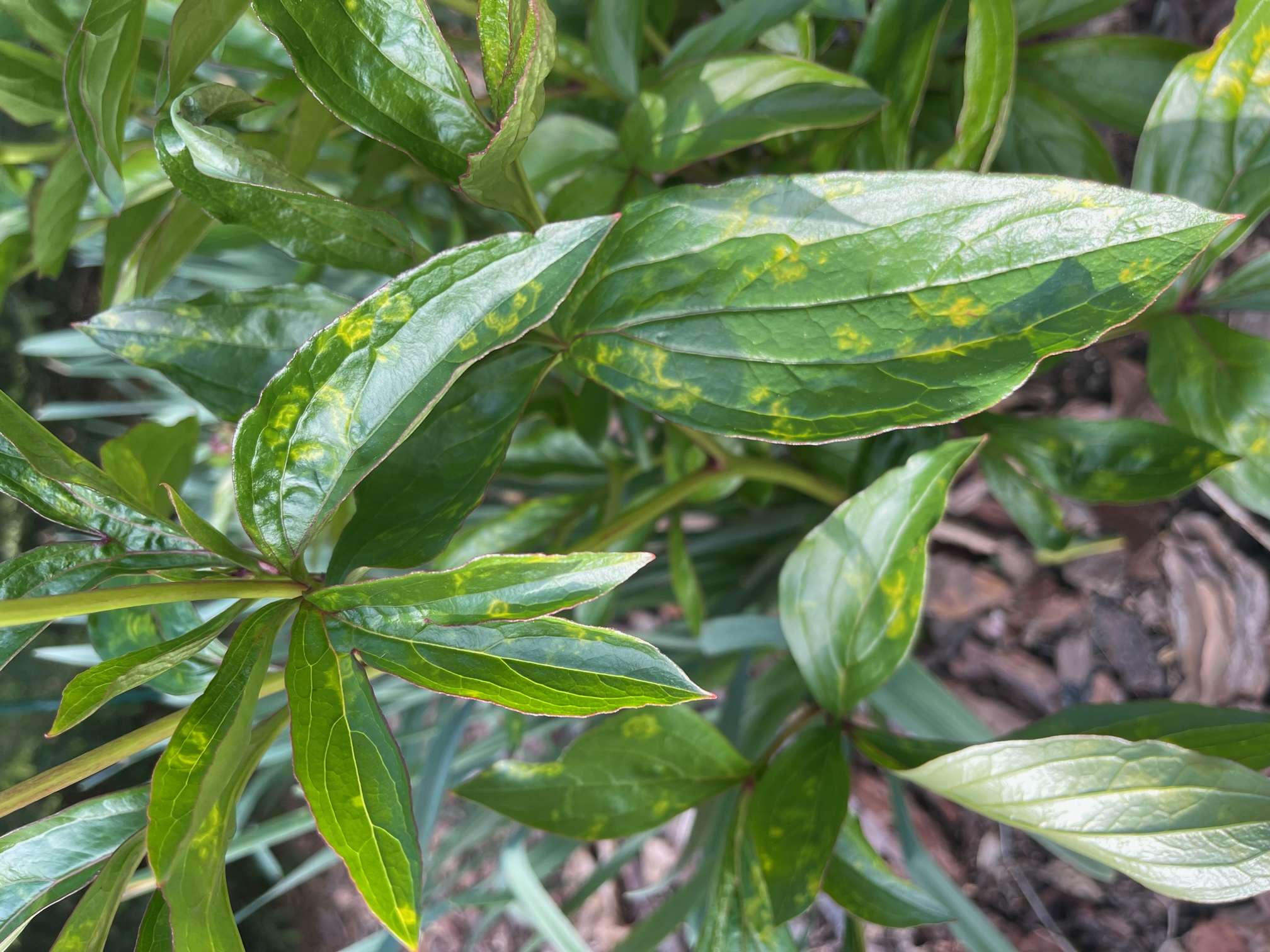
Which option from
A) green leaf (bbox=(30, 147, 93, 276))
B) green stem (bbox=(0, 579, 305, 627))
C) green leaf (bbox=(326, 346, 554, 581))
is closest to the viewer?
green stem (bbox=(0, 579, 305, 627))

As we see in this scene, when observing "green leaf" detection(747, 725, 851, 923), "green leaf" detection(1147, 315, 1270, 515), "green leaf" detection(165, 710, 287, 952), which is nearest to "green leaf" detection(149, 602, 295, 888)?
"green leaf" detection(165, 710, 287, 952)

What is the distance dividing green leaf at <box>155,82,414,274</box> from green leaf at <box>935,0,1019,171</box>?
0.88ft

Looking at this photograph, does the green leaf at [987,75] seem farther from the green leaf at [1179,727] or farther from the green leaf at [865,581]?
the green leaf at [1179,727]

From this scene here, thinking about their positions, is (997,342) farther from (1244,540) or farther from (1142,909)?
(1142,909)

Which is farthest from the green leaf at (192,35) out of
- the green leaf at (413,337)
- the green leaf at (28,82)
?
the green leaf at (28,82)

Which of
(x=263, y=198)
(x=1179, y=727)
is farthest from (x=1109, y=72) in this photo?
(x=263, y=198)

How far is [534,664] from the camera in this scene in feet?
0.89

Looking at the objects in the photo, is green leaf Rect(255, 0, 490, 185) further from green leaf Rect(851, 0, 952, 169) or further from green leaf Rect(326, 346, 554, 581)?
green leaf Rect(851, 0, 952, 169)

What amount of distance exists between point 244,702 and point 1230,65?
1.68 ft

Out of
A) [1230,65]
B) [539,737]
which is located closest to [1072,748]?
[1230,65]

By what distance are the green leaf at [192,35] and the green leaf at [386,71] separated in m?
0.03

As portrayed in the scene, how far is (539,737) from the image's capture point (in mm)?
1142

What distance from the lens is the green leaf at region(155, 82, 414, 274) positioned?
0.29m

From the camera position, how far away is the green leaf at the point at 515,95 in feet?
0.87
